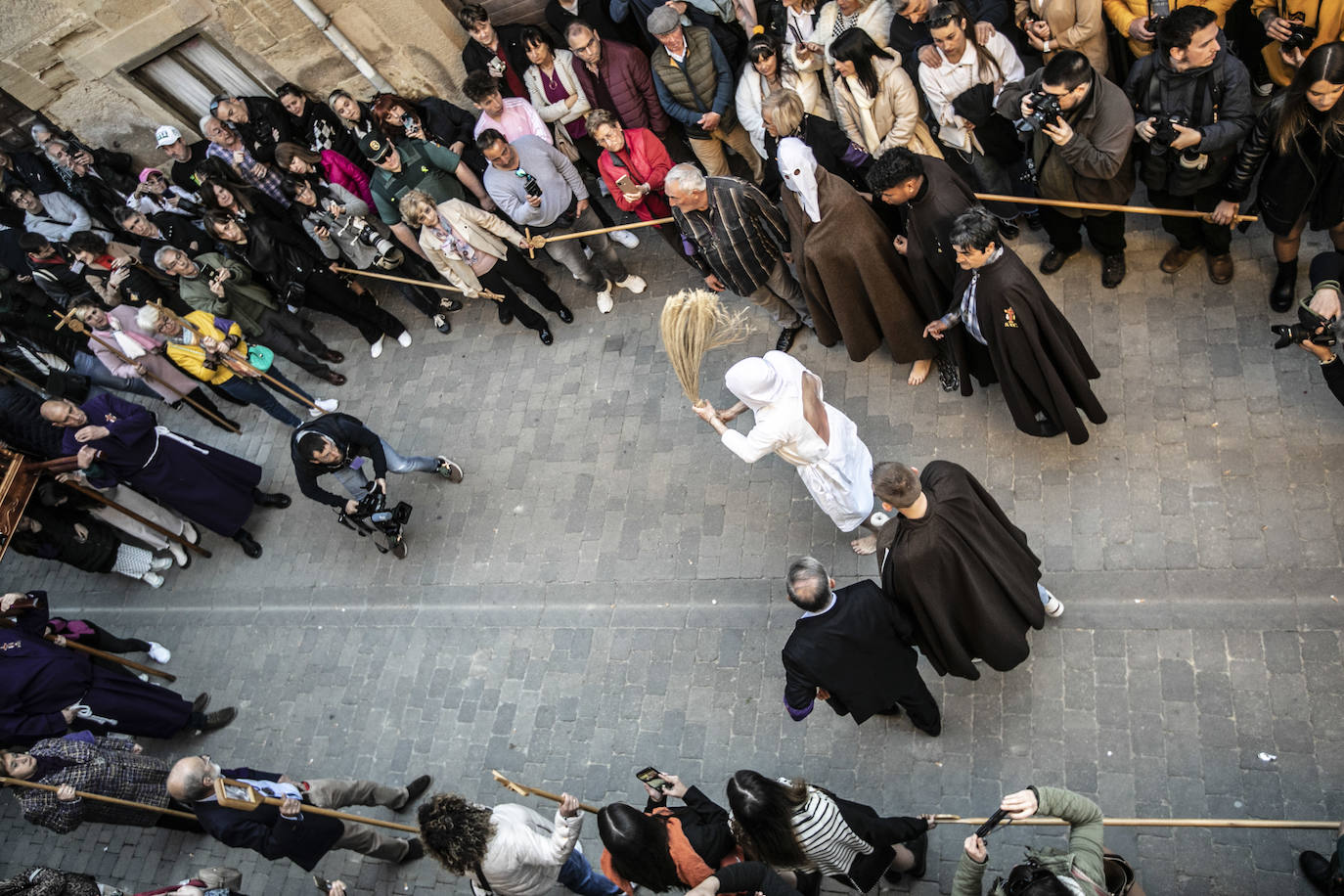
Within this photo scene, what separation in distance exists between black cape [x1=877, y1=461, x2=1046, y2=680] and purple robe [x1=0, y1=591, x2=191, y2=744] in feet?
19.8

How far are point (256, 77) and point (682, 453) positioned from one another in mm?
6207

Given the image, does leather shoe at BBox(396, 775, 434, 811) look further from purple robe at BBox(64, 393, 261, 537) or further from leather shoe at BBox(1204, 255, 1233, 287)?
leather shoe at BBox(1204, 255, 1233, 287)

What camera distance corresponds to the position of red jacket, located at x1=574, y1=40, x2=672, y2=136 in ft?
26.7

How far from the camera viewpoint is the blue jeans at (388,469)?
8125 mm

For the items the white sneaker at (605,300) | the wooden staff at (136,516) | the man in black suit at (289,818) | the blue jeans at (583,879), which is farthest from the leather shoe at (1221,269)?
the wooden staff at (136,516)

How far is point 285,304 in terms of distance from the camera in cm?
1005

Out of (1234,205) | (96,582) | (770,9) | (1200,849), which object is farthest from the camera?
(96,582)

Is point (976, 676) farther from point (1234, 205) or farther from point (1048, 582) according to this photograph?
point (1234, 205)

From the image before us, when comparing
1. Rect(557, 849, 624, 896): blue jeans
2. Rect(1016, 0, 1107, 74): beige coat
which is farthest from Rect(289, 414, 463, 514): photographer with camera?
Rect(1016, 0, 1107, 74): beige coat

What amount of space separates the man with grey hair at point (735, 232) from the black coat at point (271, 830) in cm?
470

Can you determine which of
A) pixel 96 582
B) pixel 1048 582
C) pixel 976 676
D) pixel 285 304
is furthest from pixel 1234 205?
pixel 96 582

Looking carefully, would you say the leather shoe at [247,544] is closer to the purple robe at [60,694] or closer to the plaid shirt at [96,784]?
the purple robe at [60,694]

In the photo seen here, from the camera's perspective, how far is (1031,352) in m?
5.98

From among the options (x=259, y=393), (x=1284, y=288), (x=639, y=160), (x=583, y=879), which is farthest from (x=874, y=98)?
(x=259, y=393)
